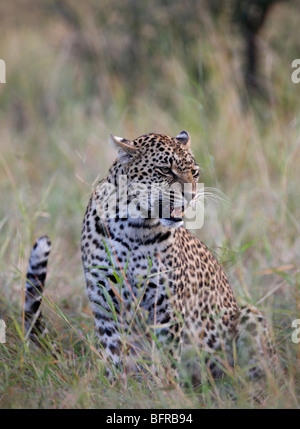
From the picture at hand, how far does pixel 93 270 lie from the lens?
448cm

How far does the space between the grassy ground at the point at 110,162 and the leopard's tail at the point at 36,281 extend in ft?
0.30

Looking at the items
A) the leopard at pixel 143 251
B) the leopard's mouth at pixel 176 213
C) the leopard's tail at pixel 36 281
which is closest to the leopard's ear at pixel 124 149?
the leopard at pixel 143 251

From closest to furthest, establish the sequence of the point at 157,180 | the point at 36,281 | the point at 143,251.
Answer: the point at 157,180, the point at 143,251, the point at 36,281

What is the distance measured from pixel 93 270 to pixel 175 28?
6.33m

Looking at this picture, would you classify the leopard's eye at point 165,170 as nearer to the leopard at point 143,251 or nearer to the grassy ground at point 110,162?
the leopard at point 143,251

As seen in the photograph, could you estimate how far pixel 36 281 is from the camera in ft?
15.6

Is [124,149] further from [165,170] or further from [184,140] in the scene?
[184,140]

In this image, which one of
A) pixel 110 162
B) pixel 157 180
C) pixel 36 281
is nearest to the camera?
pixel 157 180

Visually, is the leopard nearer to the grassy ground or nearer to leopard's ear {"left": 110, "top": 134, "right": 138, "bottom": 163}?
leopard's ear {"left": 110, "top": 134, "right": 138, "bottom": 163}

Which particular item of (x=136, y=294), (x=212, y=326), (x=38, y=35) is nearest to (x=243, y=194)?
(x=212, y=326)

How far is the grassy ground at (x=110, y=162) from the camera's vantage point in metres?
4.12

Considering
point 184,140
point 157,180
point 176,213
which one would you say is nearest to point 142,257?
point 176,213

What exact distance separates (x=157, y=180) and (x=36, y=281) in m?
1.09

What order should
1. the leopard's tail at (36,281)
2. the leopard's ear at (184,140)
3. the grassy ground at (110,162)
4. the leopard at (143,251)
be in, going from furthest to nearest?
the leopard's ear at (184,140), the leopard's tail at (36,281), the leopard at (143,251), the grassy ground at (110,162)
